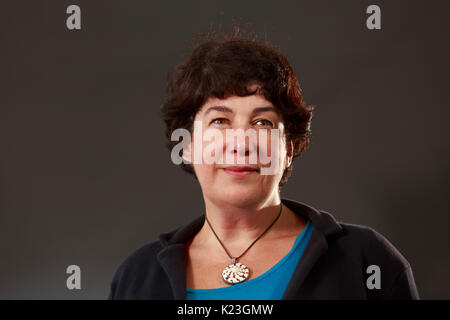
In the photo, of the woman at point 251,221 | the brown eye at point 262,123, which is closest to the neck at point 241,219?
the woman at point 251,221

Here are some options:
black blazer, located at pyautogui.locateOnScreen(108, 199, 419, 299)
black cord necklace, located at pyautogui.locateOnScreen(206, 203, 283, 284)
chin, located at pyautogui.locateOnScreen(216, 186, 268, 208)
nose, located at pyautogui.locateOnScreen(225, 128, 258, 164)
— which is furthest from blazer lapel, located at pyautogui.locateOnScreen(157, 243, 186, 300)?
nose, located at pyautogui.locateOnScreen(225, 128, 258, 164)

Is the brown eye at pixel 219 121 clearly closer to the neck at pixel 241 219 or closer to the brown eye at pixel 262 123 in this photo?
the brown eye at pixel 262 123

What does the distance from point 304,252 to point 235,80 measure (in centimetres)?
49

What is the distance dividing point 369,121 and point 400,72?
23cm

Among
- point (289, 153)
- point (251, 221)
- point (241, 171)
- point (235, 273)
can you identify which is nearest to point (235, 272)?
point (235, 273)

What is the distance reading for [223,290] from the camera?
148 cm

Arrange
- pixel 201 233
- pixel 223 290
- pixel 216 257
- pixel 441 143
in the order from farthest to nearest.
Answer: pixel 441 143, pixel 201 233, pixel 216 257, pixel 223 290

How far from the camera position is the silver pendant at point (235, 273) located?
149 cm

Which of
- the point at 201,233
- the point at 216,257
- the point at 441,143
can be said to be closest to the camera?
the point at 216,257

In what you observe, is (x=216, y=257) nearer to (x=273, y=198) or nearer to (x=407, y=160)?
(x=273, y=198)

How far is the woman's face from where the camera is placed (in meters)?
1.46

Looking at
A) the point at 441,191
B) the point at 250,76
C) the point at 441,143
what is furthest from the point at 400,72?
the point at 250,76

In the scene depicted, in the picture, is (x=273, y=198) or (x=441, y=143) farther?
(x=441, y=143)

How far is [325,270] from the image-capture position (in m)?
1.44
